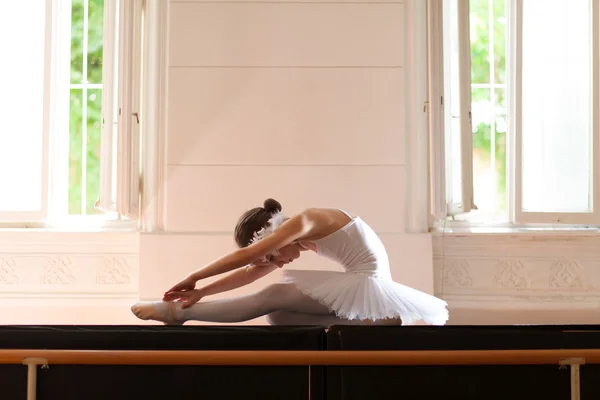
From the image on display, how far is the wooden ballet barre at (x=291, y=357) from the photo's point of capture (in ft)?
5.79

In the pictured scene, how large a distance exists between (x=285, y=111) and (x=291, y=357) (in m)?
2.70

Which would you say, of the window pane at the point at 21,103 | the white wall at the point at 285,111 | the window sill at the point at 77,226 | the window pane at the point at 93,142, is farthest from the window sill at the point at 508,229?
the window pane at the point at 21,103

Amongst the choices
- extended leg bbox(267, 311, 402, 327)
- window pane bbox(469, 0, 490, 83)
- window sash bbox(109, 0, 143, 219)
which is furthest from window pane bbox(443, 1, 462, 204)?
window sash bbox(109, 0, 143, 219)

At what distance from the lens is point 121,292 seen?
4340mm

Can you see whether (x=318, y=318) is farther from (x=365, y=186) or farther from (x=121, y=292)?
(x=121, y=292)

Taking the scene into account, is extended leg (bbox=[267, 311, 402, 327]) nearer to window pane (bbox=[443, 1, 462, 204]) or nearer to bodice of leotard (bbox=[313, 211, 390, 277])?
bodice of leotard (bbox=[313, 211, 390, 277])

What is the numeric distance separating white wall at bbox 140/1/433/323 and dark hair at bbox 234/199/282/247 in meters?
1.23

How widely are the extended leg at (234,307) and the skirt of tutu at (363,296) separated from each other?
0.05m

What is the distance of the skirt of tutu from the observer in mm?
2686

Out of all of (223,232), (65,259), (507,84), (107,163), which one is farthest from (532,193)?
(65,259)

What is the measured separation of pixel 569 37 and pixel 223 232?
221cm

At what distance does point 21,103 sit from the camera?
4.50m

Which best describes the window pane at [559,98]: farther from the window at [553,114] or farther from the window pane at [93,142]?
the window pane at [93,142]
